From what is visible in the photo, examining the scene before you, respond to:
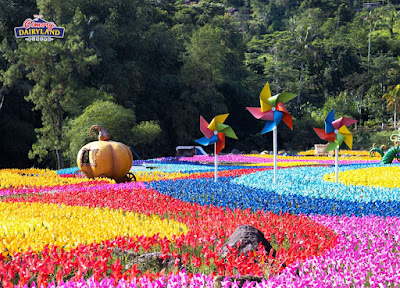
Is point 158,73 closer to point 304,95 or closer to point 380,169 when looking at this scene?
point 304,95

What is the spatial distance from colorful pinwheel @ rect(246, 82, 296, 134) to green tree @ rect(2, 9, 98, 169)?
15.5 meters

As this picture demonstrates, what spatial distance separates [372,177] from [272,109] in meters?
2.95

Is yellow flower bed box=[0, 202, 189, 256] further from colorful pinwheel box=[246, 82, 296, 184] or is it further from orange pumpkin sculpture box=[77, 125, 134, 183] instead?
orange pumpkin sculpture box=[77, 125, 134, 183]

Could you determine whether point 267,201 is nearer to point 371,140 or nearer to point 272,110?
point 272,110

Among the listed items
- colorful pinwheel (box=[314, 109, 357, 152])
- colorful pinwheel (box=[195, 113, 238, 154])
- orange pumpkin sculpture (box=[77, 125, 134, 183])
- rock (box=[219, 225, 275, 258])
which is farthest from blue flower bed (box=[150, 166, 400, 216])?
orange pumpkin sculpture (box=[77, 125, 134, 183])

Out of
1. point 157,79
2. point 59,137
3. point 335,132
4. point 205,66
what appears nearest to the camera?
point 335,132

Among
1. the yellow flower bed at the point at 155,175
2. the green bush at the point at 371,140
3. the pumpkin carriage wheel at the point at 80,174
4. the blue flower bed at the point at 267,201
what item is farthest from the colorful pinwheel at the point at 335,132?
the green bush at the point at 371,140

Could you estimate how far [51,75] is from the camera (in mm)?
24438

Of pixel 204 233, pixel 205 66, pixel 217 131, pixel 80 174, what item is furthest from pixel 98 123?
pixel 204 233

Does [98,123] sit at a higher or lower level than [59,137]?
higher

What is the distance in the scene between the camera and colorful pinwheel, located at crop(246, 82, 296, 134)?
455 inches

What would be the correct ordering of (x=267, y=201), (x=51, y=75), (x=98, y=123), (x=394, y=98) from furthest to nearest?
(x=394, y=98)
(x=51, y=75)
(x=98, y=123)
(x=267, y=201)

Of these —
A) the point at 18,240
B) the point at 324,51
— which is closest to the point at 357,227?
the point at 18,240

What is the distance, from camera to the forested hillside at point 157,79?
24.9 m
